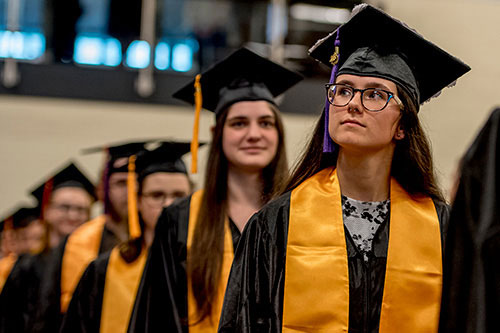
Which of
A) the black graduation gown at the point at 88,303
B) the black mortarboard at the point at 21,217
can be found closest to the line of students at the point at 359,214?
the black graduation gown at the point at 88,303

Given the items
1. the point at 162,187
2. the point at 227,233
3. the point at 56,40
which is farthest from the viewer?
the point at 56,40

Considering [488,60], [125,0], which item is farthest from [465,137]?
[125,0]

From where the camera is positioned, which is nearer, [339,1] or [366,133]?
[366,133]

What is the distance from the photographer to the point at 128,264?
14.0 ft

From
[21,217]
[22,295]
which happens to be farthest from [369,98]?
[21,217]

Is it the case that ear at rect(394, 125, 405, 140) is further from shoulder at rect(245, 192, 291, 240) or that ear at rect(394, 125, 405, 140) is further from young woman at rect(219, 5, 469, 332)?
shoulder at rect(245, 192, 291, 240)

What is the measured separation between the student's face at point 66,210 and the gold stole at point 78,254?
2.91 feet

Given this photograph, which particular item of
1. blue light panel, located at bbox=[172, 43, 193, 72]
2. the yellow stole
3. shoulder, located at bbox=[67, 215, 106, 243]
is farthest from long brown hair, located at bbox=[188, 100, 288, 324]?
blue light panel, located at bbox=[172, 43, 193, 72]

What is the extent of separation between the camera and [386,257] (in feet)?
7.80

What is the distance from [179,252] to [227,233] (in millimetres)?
267

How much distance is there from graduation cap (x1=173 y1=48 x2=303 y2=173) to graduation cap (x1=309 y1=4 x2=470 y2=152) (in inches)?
43.4

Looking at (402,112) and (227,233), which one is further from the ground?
(402,112)

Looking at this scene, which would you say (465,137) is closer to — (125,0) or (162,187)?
(125,0)

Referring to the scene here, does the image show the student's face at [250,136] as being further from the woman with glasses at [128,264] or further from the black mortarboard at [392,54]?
the black mortarboard at [392,54]
